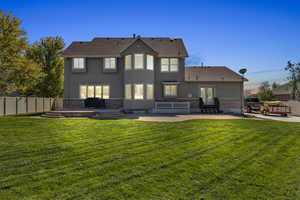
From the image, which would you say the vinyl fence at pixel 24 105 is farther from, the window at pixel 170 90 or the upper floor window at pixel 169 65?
the upper floor window at pixel 169 65

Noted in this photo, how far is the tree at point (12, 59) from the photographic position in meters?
21.7

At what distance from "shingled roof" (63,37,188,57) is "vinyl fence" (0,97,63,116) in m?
6.78

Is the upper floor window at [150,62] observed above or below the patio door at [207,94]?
above

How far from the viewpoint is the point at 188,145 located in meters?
6.61

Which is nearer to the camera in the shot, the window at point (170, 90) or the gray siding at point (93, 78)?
the gray siding at point (93, 78)

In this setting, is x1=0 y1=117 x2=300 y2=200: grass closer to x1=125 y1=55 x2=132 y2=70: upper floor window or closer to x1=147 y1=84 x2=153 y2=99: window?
x1=147 y1=84 x2=153 y2=99: window

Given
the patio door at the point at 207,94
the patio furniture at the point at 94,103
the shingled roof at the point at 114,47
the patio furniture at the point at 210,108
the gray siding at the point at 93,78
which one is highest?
the shingled roof at the point at 114,47

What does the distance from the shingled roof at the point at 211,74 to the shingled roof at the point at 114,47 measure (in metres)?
3.42

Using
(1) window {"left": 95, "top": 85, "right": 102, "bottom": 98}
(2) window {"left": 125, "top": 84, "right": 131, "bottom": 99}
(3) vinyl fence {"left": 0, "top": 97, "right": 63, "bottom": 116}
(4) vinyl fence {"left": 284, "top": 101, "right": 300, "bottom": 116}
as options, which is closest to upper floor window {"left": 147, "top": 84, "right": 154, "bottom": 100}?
(2) window {"left": 125, "top": 84, "right": 131, "bottom": 99}

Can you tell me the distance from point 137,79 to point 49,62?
24.2 meters

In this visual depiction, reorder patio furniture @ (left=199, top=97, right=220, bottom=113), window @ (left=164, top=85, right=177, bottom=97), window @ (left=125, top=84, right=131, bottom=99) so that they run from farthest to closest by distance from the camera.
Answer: window @ (left=164, top=85, right=177, bottom=97) < window @ (left=125, top=84, right=131, bottom=99) < patio furniture @ (left=199, top=97, right=220, bottom=113)

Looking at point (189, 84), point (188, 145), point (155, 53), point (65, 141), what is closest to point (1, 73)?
point (155, 53)

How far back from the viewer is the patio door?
77.8ft

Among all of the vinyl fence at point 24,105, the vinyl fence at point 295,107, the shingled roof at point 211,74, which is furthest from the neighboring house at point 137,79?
the vinyl fence at point 295,107
